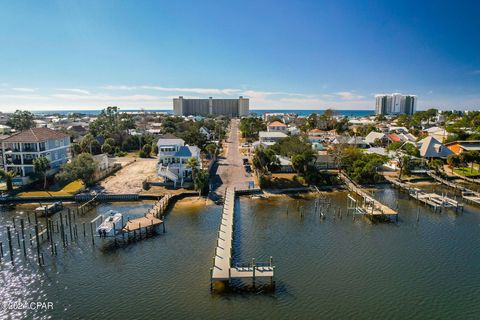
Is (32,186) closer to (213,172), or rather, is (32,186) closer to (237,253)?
(213,172)

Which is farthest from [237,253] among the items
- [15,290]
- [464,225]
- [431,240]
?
[464,225]

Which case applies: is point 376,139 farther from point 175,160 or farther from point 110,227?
point 110,227

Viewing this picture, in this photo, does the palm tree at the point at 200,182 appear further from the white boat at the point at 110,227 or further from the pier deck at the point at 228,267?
the pier deck at the point at 228,267

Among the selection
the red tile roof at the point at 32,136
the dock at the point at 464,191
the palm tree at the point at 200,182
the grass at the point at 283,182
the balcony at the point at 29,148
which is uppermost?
the red tile roof at the point at 32,136

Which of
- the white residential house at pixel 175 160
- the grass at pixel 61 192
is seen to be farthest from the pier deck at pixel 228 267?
the grass at pixel 61 192

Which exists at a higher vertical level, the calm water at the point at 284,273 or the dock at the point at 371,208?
the dock at the point at 371,208

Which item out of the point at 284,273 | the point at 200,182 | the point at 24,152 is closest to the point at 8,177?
the point at 24,152

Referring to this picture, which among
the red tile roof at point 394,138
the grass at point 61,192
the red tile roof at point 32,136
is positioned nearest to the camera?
the grass at point 61,192
